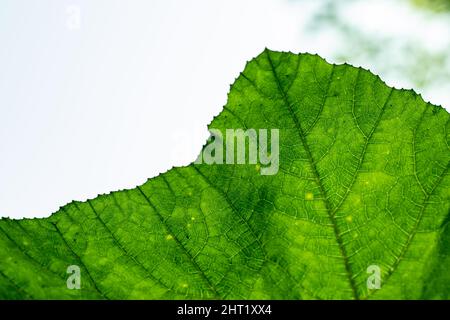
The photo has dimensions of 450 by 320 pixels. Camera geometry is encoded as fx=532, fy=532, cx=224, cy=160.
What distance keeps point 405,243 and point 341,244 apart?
17 centimetres

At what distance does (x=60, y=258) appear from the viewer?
147 cm

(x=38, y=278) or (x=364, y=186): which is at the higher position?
(x=364, y=186)

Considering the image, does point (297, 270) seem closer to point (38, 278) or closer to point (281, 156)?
point (281, 156)

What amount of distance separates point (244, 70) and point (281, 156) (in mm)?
282

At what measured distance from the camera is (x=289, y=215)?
4.87ft

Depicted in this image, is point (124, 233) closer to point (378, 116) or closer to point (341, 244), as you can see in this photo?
point (341, 244)

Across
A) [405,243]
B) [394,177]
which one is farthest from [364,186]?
[405,243]

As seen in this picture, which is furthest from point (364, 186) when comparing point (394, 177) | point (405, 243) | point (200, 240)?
point (200, 240)

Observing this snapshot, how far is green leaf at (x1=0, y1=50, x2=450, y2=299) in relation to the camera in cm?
144

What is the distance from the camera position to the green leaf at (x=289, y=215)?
144cm
